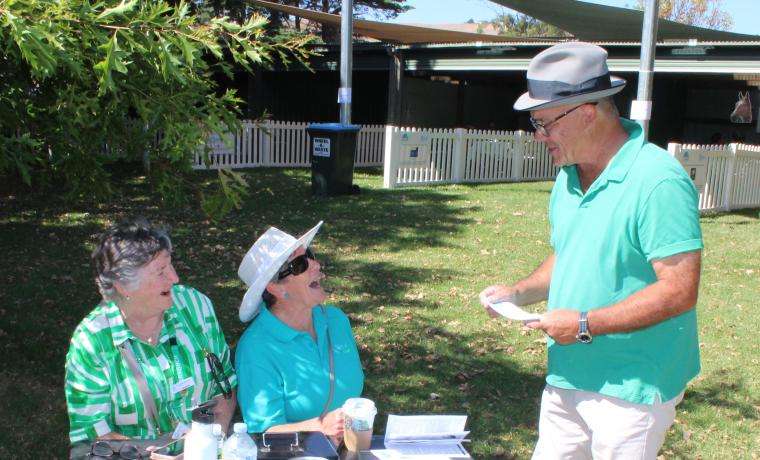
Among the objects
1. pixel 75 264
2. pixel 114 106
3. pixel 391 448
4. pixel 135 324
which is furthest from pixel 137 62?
pixel 75 264

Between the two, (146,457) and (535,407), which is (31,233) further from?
(146,457)

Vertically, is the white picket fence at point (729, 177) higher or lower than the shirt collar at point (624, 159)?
lower

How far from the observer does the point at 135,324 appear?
9.53 feet

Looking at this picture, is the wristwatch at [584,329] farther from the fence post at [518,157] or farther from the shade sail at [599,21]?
the fence post at [518,157]

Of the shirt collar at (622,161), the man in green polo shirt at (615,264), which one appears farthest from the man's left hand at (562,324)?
the shirt collar at (622,161)

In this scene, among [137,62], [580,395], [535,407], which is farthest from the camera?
[535,407]

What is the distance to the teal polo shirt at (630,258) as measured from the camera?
227 cm

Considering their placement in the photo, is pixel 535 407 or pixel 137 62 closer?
pixel 137 62

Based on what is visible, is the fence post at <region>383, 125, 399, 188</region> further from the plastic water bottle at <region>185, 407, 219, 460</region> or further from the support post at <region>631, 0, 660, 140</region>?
the plastic water bottle at <region>185, 407, 219, 460</region>

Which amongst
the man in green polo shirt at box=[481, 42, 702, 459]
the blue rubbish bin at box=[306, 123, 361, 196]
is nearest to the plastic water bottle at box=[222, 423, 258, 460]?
the man in green polo shirt at box=[481, 42, 702, 459]

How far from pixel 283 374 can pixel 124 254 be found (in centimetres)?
78

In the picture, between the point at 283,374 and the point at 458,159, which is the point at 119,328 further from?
the point at 458,159

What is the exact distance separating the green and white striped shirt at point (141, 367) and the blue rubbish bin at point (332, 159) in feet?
30.7

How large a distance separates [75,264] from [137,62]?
16.0 feet
